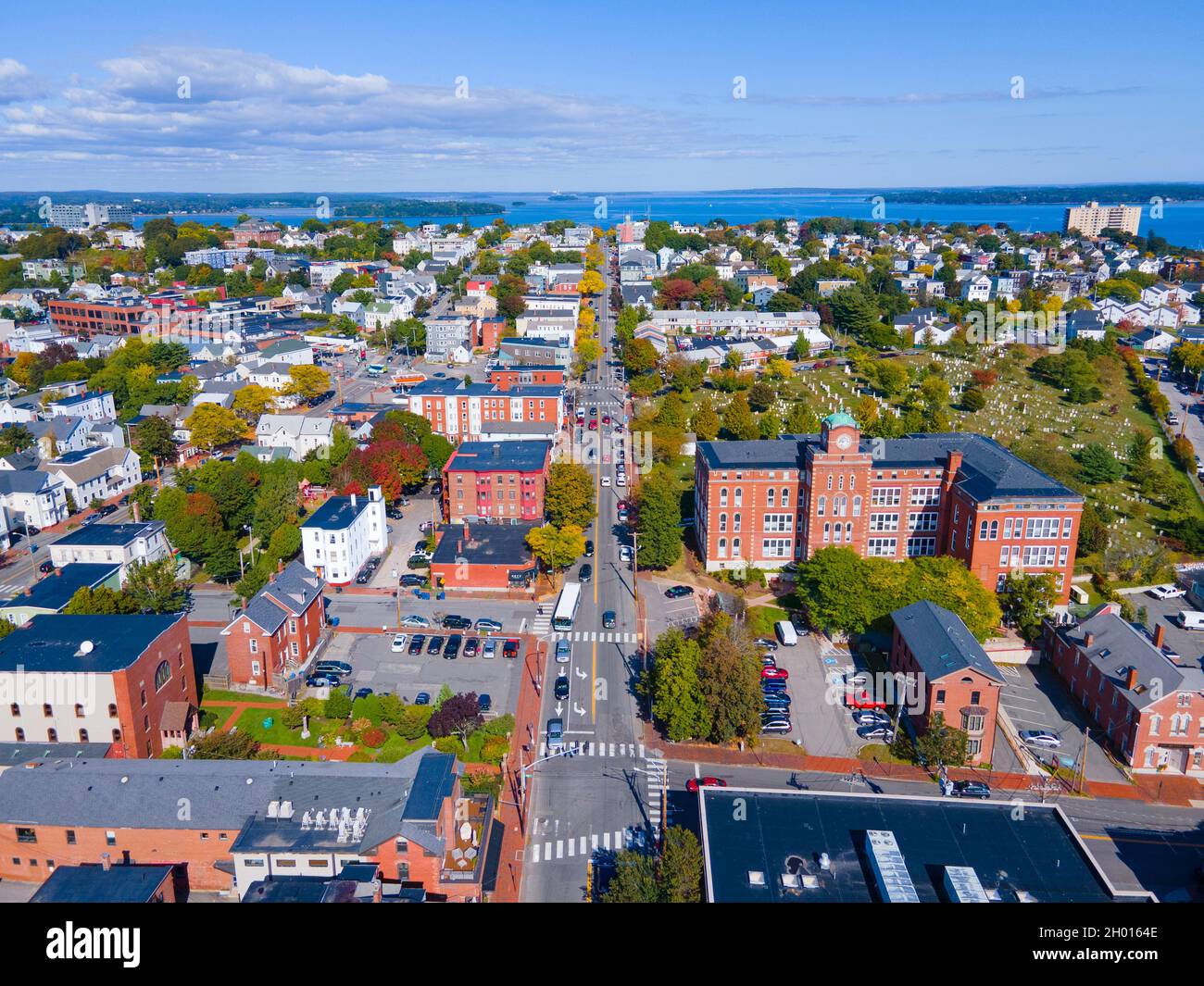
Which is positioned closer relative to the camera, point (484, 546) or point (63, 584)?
point (63, 584)

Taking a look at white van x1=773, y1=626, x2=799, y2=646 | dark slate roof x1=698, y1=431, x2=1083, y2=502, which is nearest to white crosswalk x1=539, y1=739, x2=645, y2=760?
white van x1=773, y1=626, x2=799, y2=646

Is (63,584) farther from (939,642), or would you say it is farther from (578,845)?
(939,642)

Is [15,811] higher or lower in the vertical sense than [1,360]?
lower

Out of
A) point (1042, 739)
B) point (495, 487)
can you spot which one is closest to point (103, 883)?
point (1042, 739)

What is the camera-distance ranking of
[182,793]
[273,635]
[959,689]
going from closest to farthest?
1. [182,793]
2. [959,689]
3. [273,635]

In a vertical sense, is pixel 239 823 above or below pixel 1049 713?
above

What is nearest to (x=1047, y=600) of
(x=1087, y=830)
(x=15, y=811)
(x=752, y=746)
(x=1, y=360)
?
(x=1087, y=830)

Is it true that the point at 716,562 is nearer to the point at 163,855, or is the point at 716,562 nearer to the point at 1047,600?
the point at 1047,600
